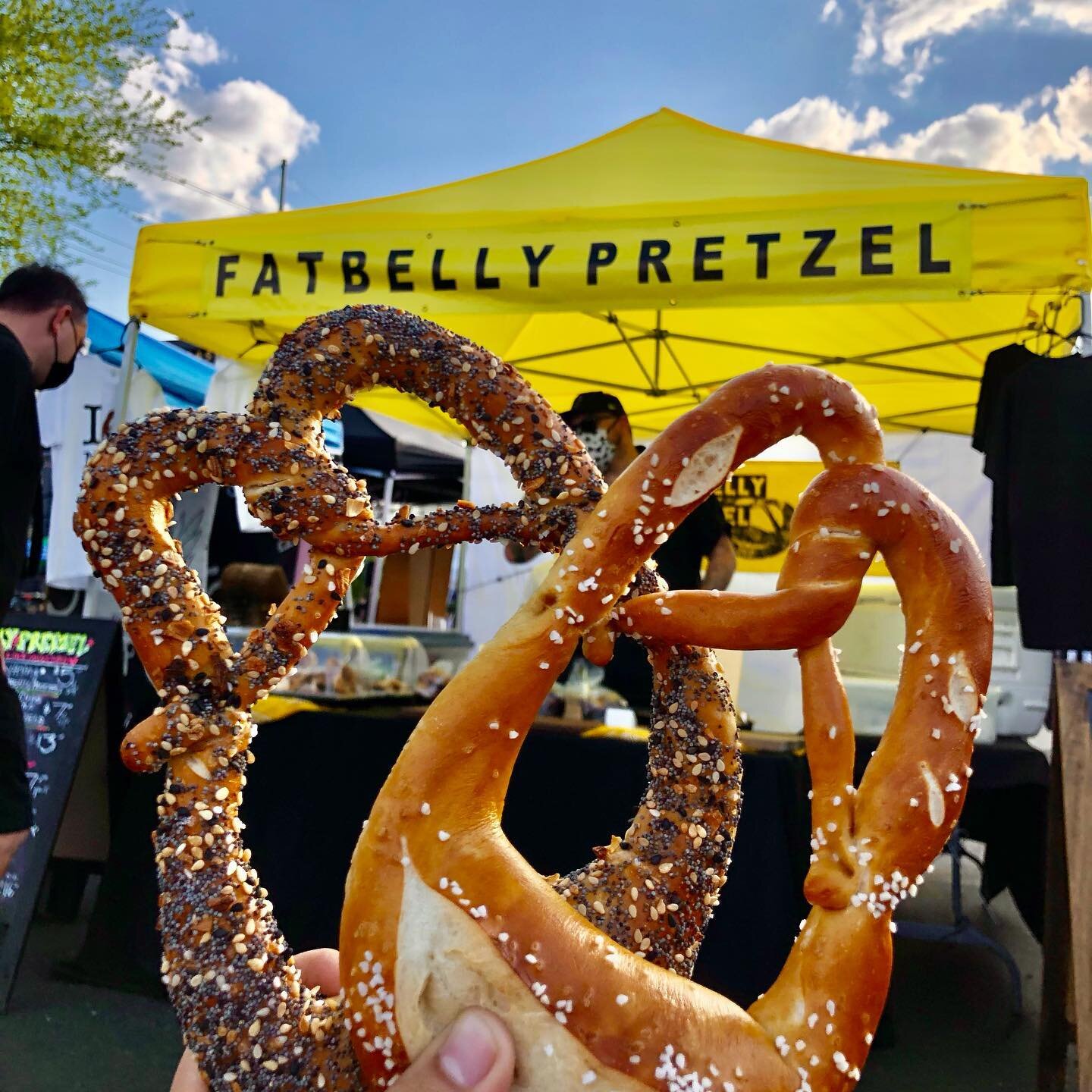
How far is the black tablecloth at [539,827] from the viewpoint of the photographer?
3.05 m

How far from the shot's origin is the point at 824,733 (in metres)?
0.91

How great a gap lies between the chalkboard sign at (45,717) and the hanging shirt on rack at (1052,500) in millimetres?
3828

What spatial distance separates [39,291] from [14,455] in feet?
2.56

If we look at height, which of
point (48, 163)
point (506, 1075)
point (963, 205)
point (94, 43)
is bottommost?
point (506, 1075)

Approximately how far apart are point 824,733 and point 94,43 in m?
11.8

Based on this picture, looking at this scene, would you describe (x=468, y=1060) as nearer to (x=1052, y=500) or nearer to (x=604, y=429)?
(x=1052, y=500)

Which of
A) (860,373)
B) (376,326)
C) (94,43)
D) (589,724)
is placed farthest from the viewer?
(94,43)

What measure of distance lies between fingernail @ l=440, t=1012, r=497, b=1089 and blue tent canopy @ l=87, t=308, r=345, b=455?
4573 millimetres

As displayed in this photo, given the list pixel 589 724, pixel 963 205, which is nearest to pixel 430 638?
pixel 589 724

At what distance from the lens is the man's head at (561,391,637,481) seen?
4.03m

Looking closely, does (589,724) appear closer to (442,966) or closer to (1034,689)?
(1034,689)

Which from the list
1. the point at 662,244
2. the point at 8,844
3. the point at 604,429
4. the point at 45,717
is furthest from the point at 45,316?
the point at 604,429

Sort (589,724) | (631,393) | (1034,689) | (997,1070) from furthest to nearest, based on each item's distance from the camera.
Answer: (631,393) → (1034,689) → (589,724) → (997,1070)

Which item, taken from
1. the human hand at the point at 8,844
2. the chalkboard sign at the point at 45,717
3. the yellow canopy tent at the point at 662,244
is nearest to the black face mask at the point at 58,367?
the yellow canopy tent at the point at 662,244
